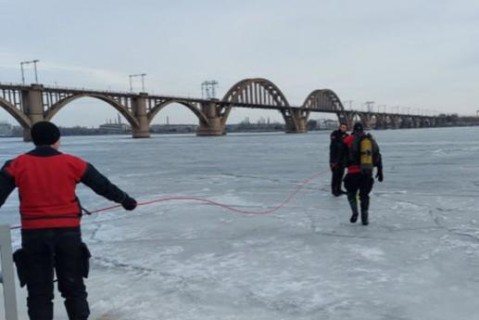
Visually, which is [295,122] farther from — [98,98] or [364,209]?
[364,209]

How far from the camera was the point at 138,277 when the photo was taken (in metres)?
4.84

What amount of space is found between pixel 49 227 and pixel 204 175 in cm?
1251

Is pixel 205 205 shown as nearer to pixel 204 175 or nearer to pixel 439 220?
pixel 439 220

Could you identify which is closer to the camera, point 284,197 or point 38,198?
point 38,198

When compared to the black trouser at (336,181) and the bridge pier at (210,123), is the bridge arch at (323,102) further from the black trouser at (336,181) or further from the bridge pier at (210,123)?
the black trouser at (336,181)

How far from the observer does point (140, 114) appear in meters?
81.7

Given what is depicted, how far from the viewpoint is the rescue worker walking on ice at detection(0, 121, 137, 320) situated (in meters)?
3.24

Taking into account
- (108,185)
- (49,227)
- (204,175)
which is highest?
(108,185)

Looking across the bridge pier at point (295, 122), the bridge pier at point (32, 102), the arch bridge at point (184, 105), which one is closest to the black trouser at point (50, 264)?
the arch bridge at point (184, 105)

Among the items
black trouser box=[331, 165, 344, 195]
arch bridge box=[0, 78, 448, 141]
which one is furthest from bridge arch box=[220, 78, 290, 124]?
black trouser box=[331, 165, 344, 195]

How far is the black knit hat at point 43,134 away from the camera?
3.30 m

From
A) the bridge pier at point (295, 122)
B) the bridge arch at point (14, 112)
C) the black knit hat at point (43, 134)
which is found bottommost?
the bridge pier at point (295, 122)

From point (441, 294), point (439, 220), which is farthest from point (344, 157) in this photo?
point (441, 294)

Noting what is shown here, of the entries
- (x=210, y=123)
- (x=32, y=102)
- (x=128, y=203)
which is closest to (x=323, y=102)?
(x=210, y=123)
